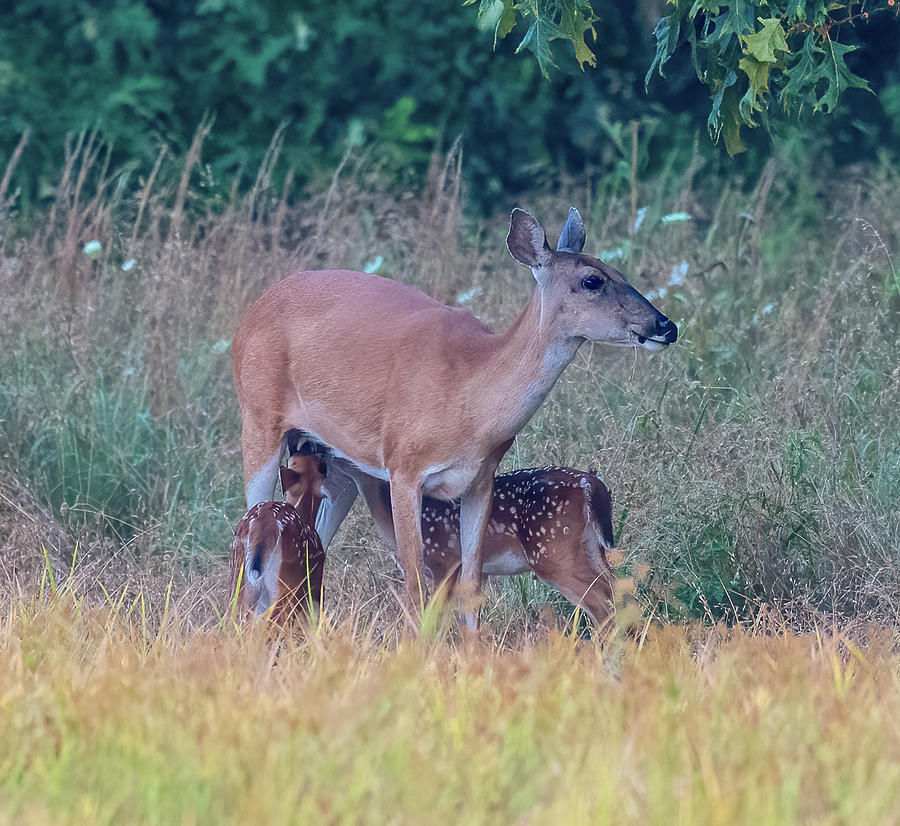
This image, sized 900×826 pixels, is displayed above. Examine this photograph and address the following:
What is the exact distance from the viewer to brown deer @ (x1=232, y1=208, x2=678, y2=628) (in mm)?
5125

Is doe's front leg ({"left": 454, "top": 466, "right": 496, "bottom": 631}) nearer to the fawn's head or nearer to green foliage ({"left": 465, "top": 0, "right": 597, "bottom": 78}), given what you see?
the fawn's head

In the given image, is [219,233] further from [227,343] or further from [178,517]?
[178,517]

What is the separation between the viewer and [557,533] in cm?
541

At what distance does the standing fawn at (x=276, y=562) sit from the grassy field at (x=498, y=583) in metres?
0.28

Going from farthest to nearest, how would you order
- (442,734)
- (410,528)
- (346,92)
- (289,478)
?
(346,92) < (289,478) < (410,528) < (442,734)

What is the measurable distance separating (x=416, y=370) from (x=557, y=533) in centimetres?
75

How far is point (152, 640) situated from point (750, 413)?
2866 mm

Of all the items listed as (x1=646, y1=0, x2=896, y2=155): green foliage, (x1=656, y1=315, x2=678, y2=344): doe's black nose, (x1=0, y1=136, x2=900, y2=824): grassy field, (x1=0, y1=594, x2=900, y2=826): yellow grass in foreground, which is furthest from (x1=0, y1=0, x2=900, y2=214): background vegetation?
(x1=0, y1=594, x2=900, y2=826): yellow grass in foreground

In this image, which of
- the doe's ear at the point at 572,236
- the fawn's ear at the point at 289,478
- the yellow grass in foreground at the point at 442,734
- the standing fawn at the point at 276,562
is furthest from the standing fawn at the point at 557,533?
the yellow grass in foreground at the point at 442,734

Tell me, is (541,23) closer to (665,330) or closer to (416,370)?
(665,330)

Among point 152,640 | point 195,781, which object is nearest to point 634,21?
point 152,640

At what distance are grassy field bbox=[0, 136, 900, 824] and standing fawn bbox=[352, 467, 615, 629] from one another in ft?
0.58

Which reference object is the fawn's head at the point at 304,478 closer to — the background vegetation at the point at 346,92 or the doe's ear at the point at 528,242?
the doe's ear at the point at 528,242

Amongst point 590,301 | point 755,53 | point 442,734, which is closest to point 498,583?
point 590,301
